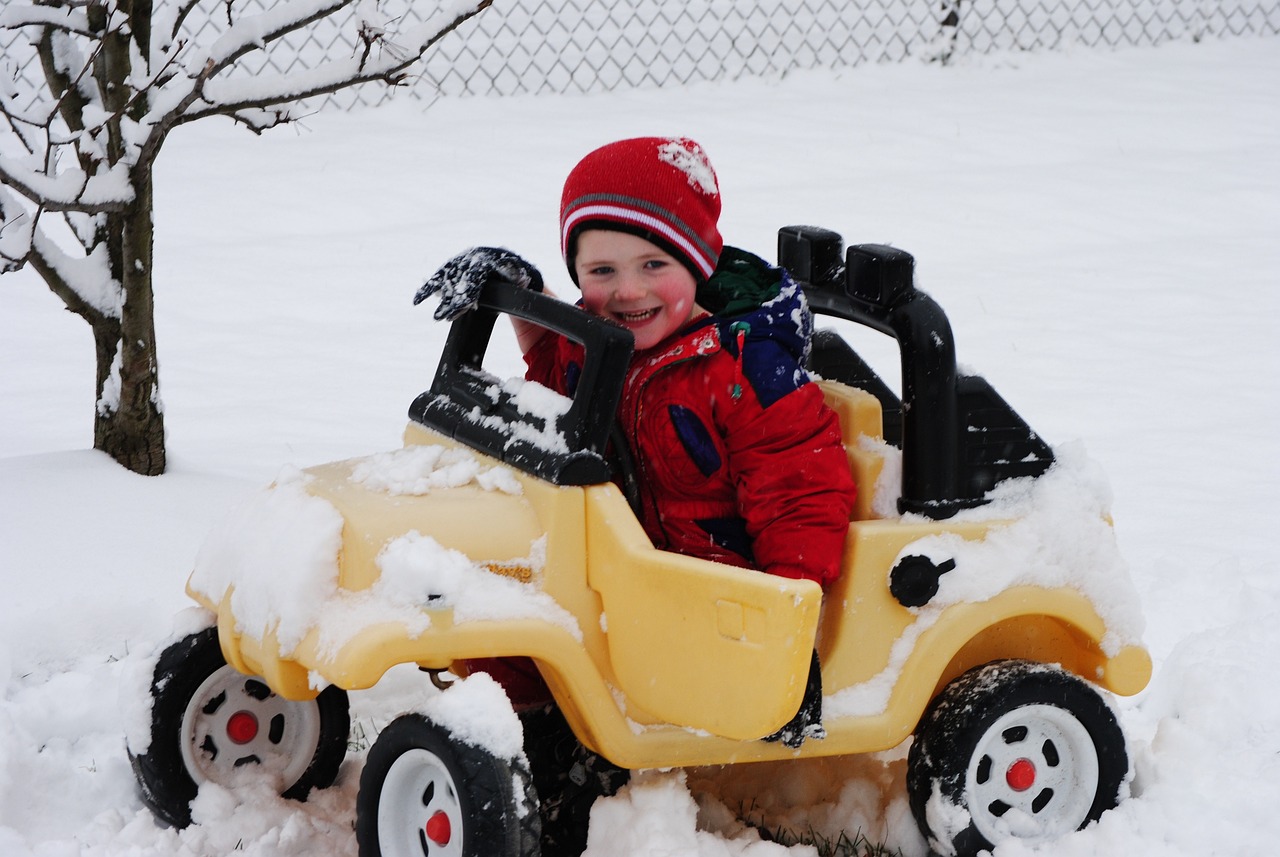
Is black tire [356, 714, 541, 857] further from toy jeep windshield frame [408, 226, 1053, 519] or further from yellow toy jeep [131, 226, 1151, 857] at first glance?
toy jeep windshield frame [408, 226, 1053, 519]

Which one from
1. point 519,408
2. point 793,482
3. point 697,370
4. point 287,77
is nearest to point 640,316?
point 697,370

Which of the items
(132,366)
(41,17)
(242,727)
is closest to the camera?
(242,727)

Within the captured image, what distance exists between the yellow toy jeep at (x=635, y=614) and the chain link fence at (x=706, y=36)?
672 centimetres

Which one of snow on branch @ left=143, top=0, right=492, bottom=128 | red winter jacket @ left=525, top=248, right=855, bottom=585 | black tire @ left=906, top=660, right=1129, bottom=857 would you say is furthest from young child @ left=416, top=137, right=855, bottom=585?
snow on branch @ left=143, top=0, right=492, bottom=128

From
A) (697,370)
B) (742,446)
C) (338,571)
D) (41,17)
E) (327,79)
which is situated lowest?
(338,571)

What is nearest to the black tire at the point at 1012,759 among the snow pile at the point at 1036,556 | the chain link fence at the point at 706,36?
the snow pile at the point at 1036,556

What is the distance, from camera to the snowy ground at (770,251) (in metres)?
2.70

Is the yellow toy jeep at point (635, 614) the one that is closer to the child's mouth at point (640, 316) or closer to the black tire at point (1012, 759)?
the black tire at point (1012, 759)

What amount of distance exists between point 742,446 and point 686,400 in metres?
0.13

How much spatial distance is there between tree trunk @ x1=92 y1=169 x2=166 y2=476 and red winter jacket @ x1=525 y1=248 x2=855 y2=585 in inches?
72.2

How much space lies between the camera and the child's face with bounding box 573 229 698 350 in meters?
2.62

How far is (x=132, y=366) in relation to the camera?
3926 millimetres

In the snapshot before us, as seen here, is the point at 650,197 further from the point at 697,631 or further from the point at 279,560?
the point at 279,560

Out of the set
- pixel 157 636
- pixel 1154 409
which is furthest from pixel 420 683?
pixel 1154 409
